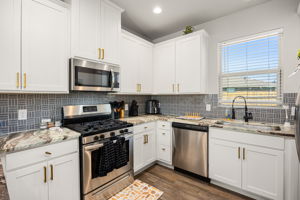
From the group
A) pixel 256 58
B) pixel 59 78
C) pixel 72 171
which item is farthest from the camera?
pixel 256 58

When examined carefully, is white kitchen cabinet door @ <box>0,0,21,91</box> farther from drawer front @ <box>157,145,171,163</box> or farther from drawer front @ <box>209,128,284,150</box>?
drawer front @ <box>209,128,284,150</box>

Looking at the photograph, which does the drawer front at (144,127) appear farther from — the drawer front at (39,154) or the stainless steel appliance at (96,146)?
the drawer front at (39,154)

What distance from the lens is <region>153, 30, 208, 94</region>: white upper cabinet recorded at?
2648 millimetres

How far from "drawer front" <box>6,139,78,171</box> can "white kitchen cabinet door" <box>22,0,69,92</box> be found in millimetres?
674

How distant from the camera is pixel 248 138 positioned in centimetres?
188

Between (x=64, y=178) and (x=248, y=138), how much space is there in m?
2.25

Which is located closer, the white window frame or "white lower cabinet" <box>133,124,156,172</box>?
the white window frame

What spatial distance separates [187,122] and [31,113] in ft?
7.32

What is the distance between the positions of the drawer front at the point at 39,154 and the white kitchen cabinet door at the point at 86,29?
1.13m

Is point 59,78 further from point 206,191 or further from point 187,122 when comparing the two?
point 206,191

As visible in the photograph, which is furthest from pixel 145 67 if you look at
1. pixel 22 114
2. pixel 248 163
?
pixel 248 163

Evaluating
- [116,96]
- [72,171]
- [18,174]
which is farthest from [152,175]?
[18,174]

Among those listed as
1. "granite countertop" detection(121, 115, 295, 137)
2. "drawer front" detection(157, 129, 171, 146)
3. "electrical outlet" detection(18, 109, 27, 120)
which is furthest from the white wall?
"electrical outlet" detection(18, 109, 27, 120)

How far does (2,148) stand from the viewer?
1178 millimetres
